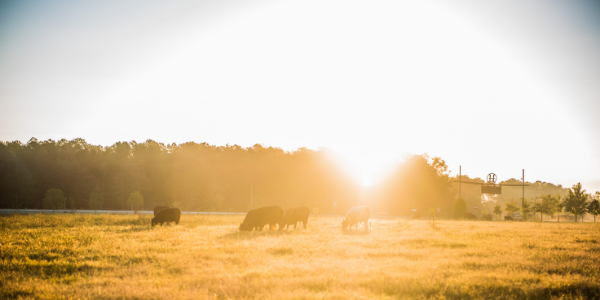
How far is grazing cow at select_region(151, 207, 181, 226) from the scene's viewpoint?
2705 cm

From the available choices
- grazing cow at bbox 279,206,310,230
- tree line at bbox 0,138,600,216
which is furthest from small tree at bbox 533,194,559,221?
grazing cow at bbox 279,206,310,230

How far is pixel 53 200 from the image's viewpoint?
56688mm

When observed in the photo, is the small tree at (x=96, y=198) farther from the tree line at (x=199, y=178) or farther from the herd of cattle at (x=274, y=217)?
the herd of cattle at (x=274, y=217)

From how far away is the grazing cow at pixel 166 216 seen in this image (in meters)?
27.0

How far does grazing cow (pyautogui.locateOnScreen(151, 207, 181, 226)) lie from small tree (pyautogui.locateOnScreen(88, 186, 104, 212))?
38.2 m

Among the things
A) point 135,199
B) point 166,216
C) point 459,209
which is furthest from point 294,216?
point 135,199

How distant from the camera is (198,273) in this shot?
10.9m

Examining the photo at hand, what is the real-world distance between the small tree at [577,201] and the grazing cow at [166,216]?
62494 mm

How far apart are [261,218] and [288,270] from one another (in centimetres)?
1384

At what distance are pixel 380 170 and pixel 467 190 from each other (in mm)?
74000

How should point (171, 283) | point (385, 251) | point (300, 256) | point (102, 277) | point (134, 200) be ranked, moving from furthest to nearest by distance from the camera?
point (134, 200) → point (385, 251) → point (300, 256) → point (102, 277) → point (171, 283)

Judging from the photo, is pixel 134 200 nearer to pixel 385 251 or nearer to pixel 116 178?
pixel 116 178

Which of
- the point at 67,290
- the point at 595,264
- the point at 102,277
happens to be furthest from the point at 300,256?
the point at 595,264

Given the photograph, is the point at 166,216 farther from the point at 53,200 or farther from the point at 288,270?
the point at 53,200
